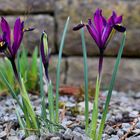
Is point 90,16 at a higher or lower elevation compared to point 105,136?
higher

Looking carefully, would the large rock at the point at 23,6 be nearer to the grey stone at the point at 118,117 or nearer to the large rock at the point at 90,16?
the large rock at the point at 90,16

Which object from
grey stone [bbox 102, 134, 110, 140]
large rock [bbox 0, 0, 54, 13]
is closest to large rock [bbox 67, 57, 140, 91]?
large rock [bbox 0, 0, 54, 13]

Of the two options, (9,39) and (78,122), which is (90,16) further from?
(9,39)

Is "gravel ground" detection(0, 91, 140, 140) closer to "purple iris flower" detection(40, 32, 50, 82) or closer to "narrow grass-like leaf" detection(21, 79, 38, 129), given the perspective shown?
"narrow grass-like leaf" detection(21, 79, 38, 129)

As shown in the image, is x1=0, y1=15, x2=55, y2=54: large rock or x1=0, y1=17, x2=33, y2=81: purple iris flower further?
x1=0, y1=15, x2=55, y2=54: large rock

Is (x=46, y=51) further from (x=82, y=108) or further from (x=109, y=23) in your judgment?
(x=82, y=108)

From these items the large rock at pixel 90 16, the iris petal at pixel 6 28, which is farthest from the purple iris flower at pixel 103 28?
the large rock at pixel 90 16

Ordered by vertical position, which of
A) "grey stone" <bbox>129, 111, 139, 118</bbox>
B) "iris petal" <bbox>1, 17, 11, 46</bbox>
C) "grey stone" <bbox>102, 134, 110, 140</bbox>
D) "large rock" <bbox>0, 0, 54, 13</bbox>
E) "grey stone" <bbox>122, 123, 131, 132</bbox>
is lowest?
"grey stone" <bbox>129, 111, 139, 118</bbox>

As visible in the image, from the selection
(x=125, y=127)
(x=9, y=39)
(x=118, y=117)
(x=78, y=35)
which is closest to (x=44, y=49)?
(x=9, y=39)

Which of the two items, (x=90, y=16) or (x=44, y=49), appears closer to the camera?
(x=44, y=49)
